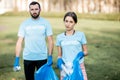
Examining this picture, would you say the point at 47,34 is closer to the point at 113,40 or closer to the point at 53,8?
the point at 113,40

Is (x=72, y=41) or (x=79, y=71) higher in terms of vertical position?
(x=72, y=41)

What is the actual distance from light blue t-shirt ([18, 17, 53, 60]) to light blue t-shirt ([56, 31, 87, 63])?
1.70 ft

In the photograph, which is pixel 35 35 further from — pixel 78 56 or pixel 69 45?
pixel 78 56

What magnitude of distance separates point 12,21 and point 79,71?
1237cm

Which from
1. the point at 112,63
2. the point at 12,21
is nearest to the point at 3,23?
the point at 12,21

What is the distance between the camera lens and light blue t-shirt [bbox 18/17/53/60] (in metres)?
5.75

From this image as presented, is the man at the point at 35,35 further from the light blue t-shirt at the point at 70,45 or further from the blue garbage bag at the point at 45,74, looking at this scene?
the light blue t-shirt at the point at 70,45

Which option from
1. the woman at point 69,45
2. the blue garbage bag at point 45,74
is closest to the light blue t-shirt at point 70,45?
the woman at point 69,45

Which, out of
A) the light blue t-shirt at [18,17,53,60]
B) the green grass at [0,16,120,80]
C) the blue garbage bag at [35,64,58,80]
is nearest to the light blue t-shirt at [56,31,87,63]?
the blue garbage bag at [35,64,58,80]

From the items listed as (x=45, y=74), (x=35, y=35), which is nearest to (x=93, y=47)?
(x=35, y=35)

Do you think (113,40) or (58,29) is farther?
(58,29)

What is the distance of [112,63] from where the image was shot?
9.36m

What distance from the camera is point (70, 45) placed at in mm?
5270

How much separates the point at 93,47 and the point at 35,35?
5823 millimetres
